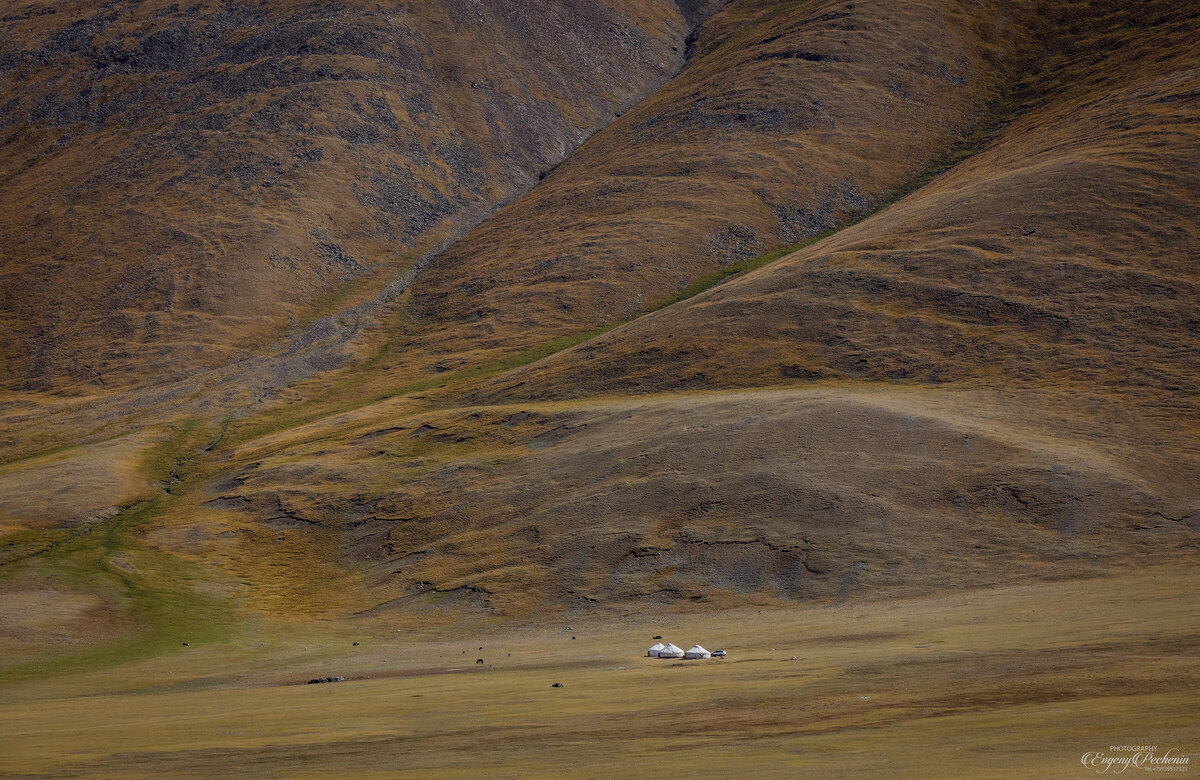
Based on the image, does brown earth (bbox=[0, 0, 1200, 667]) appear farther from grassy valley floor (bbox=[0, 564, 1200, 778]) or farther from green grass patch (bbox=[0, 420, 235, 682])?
grassy valley floor (bbox=[0, 564, 1200, 778])

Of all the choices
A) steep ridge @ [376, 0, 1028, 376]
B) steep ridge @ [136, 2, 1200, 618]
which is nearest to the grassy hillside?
steep ridge @ [136, 2, 1200, 618]

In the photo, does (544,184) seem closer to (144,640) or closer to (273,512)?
(273,512)

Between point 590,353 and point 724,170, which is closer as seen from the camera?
point 590,353

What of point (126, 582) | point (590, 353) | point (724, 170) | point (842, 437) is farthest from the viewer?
point (724, 170)

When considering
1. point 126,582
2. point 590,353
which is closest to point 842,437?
point 590,353

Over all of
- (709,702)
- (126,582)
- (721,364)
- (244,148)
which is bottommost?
(126,582)

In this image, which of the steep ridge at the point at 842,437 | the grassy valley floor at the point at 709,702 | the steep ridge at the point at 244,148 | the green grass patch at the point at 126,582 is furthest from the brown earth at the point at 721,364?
the grassy valley floor at the point at 709,702

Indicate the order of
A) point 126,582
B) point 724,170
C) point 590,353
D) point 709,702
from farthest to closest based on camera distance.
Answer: point 724,170 → point 590,353 → point 126,582 → point 709,702

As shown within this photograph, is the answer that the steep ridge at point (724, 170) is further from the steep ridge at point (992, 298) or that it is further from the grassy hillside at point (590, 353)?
the steep ridge at point (992, 298)

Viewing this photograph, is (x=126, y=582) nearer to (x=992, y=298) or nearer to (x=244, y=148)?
(x=992, y=298)
